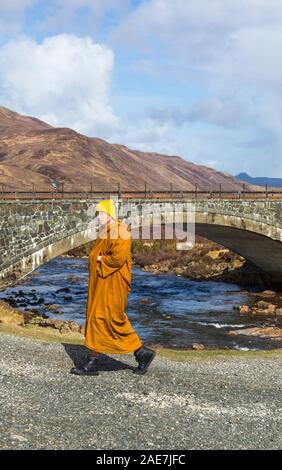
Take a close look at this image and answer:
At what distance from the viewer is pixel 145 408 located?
876cm

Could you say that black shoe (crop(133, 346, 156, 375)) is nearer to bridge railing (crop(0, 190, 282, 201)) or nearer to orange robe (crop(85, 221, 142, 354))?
orange robe (crop(85, 221, 142, 354))

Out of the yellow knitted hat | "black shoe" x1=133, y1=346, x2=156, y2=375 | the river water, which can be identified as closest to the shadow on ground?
"black shoe" x1=133, y1=346, x2=156, y2=375

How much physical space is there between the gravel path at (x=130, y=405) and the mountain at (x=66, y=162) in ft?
264

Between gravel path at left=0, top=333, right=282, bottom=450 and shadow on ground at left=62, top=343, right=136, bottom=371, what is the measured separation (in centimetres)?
2

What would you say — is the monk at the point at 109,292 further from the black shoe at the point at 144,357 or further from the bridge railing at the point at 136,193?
the bridge railing at the point at 136,193

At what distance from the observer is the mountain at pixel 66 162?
348 feet

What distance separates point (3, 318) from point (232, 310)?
14.4 metres

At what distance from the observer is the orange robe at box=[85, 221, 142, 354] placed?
385 inches

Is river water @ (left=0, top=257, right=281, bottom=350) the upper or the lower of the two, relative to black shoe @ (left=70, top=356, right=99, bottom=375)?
lower

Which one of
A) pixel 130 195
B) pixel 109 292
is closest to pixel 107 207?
pixel 109 292

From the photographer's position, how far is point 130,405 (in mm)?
8828

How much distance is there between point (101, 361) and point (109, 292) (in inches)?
90.2

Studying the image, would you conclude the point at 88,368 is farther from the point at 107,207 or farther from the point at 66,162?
the point at 66,162
